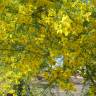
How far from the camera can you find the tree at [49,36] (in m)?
4.13

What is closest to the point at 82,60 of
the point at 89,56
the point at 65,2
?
the point at 89,56

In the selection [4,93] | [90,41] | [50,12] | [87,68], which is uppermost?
[50,12]

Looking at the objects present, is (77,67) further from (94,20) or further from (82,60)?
(94,20)

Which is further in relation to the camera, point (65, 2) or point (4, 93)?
point (4, 93)

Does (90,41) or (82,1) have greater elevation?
(82,1)

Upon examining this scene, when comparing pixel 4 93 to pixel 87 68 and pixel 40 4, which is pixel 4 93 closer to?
pixel 87 68

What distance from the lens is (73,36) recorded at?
4.43 m

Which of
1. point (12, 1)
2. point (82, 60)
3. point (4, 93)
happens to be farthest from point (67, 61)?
point (4, 93)

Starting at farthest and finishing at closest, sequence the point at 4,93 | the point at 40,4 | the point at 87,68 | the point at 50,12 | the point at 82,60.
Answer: the point at 4,93
the point at 87,68
the point at 82,60
the point at 40,4
the point at 50,12

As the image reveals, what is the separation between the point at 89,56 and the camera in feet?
15.5

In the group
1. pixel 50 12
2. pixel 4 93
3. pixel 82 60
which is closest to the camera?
pixel 50 12

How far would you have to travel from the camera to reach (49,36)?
178 inches

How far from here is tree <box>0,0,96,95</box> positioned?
4.13m

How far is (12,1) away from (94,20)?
93cm
